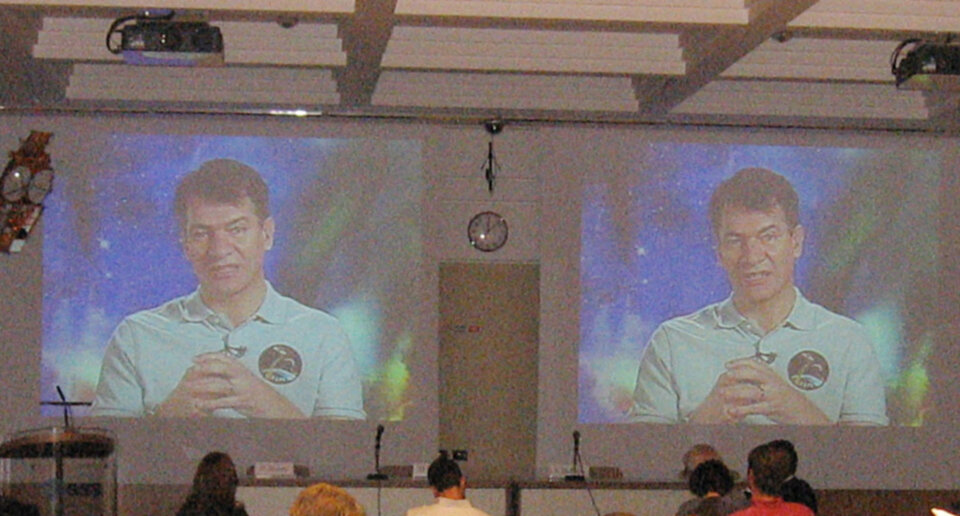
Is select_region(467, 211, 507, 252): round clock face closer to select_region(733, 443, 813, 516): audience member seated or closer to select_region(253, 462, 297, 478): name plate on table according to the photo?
select_region(253, 462, 297, 478): name plate on table

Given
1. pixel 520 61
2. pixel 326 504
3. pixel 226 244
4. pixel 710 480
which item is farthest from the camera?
pixel 226 244

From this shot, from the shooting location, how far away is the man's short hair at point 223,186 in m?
10.0

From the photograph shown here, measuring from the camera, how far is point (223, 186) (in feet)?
33.0

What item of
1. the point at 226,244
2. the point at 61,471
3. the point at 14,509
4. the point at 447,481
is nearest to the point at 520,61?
the point at 226,244

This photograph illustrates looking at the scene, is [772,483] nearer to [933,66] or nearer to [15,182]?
[933,66]

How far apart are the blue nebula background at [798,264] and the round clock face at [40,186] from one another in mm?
3881

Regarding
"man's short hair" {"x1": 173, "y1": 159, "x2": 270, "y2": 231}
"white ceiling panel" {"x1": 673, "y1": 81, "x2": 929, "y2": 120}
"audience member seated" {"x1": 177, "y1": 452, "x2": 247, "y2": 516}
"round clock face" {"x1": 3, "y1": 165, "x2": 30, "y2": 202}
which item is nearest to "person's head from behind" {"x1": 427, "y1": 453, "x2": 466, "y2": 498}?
"audience member seated" {"x1": 177, "y1": 452, "x2": 247, "y2": 516}

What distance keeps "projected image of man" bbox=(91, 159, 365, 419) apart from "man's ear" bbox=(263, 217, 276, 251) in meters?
0.01

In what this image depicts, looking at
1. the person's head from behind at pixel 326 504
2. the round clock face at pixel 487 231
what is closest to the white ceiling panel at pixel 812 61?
the round clock face at pixel 487 231

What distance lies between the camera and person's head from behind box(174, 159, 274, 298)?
9.97m

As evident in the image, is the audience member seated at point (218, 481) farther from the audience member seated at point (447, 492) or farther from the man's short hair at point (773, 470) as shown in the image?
the man's short hair at point (773, 470)

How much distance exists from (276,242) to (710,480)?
16.0 ft

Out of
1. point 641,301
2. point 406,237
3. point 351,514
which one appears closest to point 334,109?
point 406,237

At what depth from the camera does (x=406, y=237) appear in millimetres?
10109
